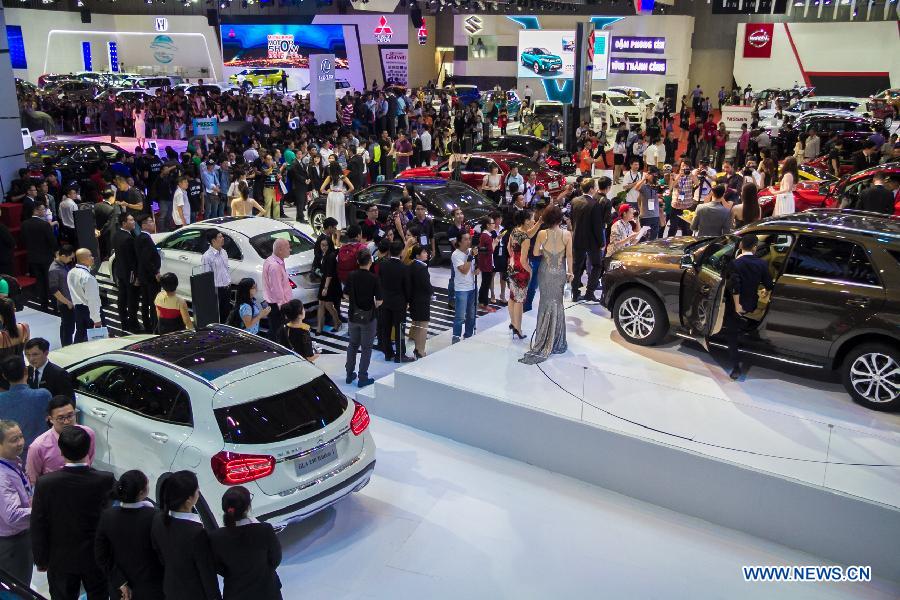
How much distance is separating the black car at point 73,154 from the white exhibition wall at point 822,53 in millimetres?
27271

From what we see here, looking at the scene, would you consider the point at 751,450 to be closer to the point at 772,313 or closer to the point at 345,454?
the point at 772,313

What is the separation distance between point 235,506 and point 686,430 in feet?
13.0

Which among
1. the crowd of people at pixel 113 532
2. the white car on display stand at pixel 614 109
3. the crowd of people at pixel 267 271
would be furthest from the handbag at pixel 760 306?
the white car on display stand at pixel 614 109

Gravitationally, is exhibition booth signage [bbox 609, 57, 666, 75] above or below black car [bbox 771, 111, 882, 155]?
above

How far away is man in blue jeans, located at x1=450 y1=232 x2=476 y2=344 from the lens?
30.2 ft

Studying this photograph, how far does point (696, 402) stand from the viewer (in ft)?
21.2

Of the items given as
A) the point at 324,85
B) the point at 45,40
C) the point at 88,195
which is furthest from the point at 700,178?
the point at 45,40

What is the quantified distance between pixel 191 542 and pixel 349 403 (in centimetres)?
233

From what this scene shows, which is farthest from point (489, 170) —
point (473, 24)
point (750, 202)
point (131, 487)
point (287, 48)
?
point (287, 48)

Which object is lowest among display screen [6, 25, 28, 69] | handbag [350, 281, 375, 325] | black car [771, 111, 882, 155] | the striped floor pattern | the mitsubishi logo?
the striped floor pattern

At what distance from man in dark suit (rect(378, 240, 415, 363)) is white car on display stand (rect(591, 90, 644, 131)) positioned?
21410mm

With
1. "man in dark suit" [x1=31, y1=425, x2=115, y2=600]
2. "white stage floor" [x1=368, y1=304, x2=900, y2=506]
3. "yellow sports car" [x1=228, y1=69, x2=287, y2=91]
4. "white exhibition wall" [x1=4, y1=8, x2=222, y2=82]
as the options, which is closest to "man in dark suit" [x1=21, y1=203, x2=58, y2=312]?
"white stage floor" [x1=368, y1=304, x2=900, y2=506]

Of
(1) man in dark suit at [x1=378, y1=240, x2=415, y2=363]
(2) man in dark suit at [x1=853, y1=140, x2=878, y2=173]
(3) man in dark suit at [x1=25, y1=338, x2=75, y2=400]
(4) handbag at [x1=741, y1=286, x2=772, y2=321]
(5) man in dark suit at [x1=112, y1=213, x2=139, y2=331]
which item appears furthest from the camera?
(2) man in dark suit at [x1=853, y1=140, x2=878, y2=173]

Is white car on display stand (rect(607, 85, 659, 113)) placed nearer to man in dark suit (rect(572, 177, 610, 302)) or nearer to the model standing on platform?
man in dark suit (rect(572, 177, 610, 302))
